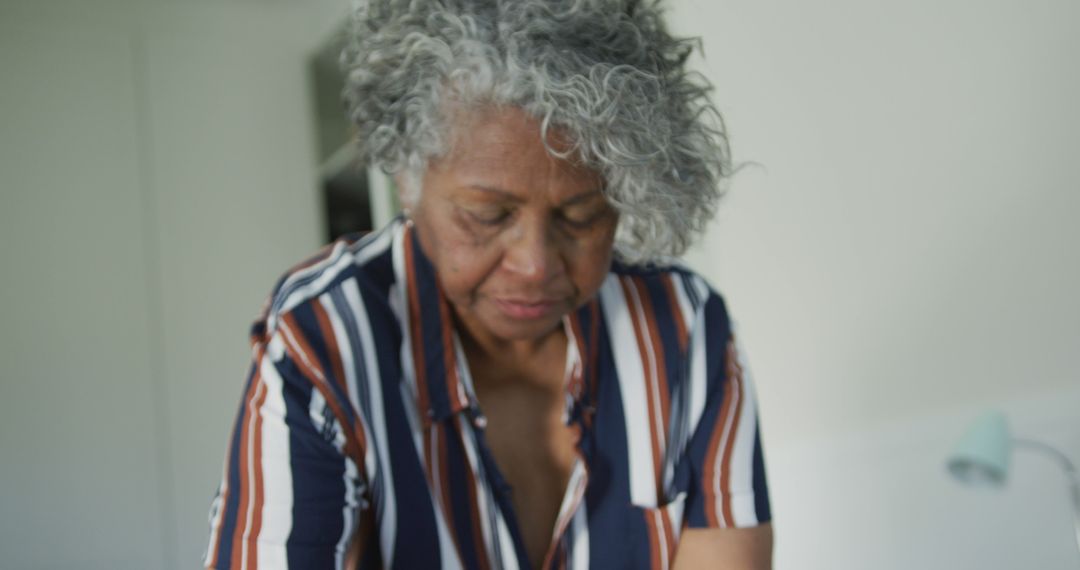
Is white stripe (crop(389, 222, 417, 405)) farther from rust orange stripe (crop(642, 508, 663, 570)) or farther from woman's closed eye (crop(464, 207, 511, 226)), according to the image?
rust orange stripe (crop(642, 508, 663, 570))

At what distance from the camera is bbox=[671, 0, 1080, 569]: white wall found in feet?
4.87

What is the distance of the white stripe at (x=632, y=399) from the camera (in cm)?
113

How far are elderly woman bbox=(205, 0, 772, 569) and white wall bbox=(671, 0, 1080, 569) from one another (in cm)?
56

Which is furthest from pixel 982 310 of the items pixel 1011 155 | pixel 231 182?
pixel 231 182

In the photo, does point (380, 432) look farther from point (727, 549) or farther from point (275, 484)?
point (727, 549)

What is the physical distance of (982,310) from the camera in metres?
1.59

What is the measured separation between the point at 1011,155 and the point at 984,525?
0.57m

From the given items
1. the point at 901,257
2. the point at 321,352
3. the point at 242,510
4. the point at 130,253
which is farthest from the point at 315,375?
the point at 130,253

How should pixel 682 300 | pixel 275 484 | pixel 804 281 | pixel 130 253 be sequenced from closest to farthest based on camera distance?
pixel 275 484 → pixel 682 300 → pixel 804 281 → pixel 130 253

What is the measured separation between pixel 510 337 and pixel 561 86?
0.29 m

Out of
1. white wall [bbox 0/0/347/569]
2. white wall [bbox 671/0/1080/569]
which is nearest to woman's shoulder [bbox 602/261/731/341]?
white wall [bbox 671/0/1080/569]

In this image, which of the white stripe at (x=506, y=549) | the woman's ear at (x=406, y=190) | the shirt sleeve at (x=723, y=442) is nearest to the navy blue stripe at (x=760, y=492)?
the shirt sleeve at (x=723, y=442)

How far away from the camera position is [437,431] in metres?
1.06

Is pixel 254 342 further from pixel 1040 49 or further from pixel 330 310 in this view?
pixel 1040 49
